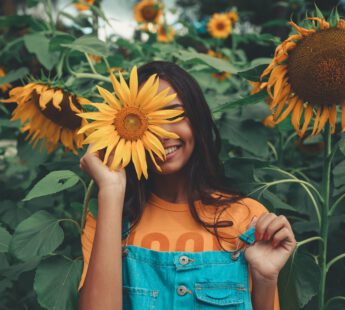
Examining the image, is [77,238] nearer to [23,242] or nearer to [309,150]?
[23,242]

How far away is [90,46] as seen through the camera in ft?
5.99

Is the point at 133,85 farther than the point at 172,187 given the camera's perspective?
No

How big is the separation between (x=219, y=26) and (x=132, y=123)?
11.4 feet

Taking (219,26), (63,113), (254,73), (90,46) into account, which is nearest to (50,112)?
(63,113)

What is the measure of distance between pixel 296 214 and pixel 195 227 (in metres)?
0.63

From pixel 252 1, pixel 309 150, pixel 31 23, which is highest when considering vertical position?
pixel 252 1

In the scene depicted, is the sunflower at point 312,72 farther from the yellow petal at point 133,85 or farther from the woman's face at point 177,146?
the yellow petal at point 133,85

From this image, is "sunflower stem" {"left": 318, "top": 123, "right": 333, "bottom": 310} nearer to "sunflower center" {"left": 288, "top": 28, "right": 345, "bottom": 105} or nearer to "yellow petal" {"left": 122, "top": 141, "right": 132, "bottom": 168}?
"sunflower center" {"left": 288, "top": 28, "right": 345, "bottom": 105}

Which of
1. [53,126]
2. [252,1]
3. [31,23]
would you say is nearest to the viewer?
[53,126]

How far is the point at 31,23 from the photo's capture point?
7.60 feet

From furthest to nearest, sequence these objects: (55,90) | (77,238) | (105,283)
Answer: (77,238), (55,90), (105,283)

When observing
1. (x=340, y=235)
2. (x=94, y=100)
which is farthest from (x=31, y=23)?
(x=340, y=235)

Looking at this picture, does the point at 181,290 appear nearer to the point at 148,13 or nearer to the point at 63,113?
the point at 63,113

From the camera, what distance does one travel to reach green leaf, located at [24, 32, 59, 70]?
6.64ft
